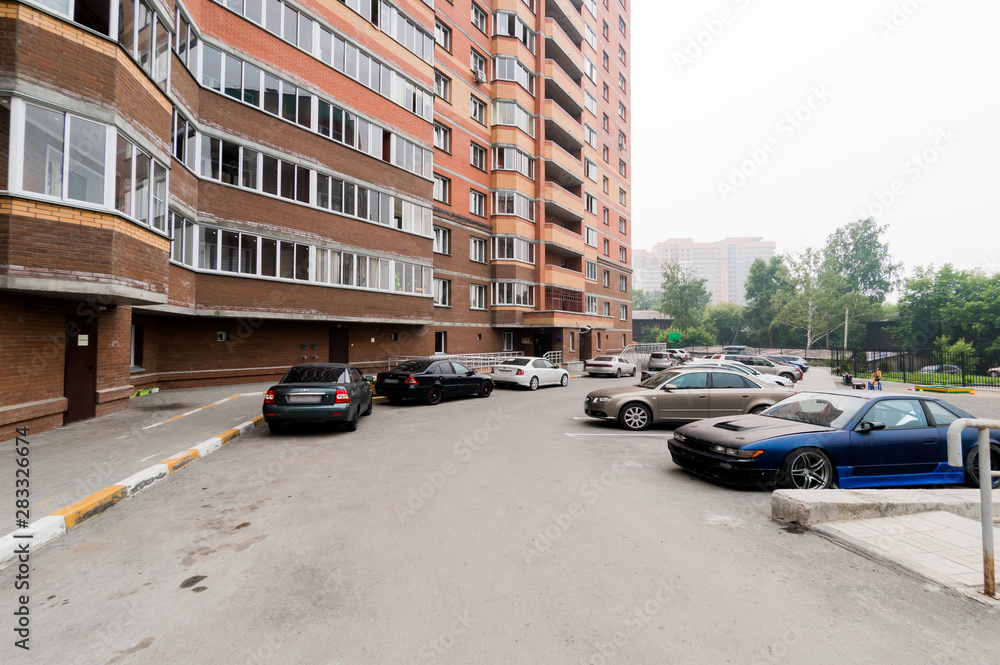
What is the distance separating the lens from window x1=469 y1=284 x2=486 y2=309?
2702 cm

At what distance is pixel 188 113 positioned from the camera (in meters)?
13.4

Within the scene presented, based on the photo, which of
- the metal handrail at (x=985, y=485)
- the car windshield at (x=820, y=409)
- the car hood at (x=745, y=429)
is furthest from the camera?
the car windshield at (x=820, y=409)

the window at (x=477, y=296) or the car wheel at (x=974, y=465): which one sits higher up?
the window at (x=477, y=296)

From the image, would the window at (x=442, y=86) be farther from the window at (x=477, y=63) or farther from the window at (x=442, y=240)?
the window at (x=442, y=240)

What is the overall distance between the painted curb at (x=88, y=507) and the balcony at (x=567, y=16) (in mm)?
37256

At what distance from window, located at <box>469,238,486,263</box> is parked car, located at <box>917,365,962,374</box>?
25515 millimetres

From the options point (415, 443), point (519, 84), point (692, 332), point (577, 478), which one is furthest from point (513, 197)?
point (692, 332)

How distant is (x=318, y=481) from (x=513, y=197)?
974 inches

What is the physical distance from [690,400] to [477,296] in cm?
1820

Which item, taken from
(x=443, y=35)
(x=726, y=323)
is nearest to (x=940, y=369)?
(x=443, y=35)

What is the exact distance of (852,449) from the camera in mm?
6055

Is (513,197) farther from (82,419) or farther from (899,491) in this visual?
(899,491)

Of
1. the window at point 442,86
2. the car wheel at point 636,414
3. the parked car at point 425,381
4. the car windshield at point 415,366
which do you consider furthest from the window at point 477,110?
the car wheel at point 636,414

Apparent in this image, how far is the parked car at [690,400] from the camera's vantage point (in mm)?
10633
